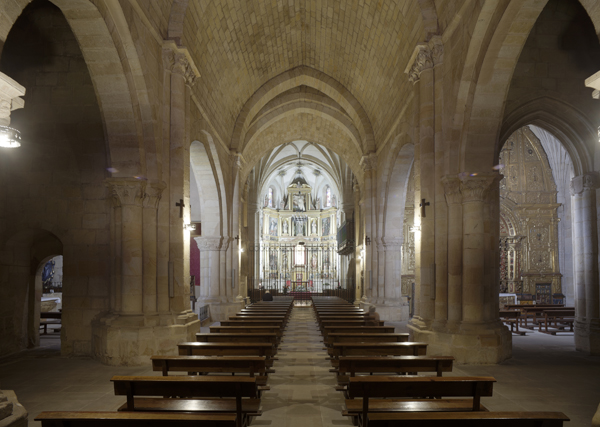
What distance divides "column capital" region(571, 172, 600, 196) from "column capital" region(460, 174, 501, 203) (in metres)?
3.44

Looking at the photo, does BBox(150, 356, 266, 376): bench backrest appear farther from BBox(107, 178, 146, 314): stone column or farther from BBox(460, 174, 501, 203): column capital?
BBox(460, 174, 501, 203): column capital

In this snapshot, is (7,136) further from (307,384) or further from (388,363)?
(307,384)

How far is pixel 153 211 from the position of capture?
9461 millimetres

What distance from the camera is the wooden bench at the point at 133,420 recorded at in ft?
10.7

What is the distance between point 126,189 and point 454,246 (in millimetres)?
6661

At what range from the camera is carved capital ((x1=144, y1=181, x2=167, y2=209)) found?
932 cm

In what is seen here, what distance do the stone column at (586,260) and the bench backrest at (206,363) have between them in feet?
28.1

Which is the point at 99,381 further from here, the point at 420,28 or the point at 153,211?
the point at 420,28

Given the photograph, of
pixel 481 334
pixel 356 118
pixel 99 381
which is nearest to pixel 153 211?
pixel 99 381

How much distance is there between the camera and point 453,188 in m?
9.09

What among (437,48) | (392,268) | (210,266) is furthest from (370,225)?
A: (437,48)

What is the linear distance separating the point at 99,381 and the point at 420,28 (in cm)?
986

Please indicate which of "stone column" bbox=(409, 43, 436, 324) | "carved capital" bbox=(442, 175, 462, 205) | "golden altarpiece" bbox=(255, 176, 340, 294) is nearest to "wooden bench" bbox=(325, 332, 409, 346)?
"stone column" bbox=(409, 43, 436, 324)

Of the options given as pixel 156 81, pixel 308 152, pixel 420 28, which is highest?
pixel 308 152
